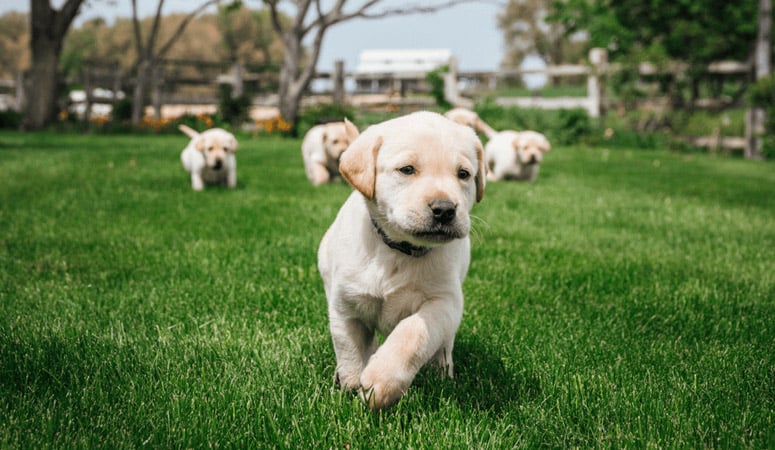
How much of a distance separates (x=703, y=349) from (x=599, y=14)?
60.5ft

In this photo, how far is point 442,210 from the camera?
216 centimetres

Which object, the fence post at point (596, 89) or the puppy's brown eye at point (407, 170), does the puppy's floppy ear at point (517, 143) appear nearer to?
the puppy's brown eye at point (407, 170)

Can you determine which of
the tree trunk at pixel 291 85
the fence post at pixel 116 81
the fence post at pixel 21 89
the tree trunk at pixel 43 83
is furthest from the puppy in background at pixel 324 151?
the fence post at pixel 21 89

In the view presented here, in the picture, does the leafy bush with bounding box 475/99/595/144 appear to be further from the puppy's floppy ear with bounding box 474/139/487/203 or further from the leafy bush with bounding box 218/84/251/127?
the puppy's floppy ear with bounding box 474/139/487/203

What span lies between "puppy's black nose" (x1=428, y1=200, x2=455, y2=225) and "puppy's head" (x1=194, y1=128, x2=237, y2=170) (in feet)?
18.7

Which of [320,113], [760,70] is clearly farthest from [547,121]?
[320,113]

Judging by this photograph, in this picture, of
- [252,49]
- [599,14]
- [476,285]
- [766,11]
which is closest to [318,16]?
[599,14]

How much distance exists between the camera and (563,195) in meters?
7.93

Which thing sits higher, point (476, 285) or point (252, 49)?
point (252, 49)

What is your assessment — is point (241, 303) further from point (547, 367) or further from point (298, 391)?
point (547, 367)

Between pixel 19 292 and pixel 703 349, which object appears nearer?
pixel 703 349

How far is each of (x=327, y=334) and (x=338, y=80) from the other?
61.8 ft

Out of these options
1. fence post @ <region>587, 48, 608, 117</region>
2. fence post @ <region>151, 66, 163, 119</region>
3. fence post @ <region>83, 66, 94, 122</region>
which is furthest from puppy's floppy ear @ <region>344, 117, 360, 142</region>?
fence post @ <region>151, 66, 163, 119</region>

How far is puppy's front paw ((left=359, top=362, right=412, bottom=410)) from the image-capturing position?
2.08 metres
